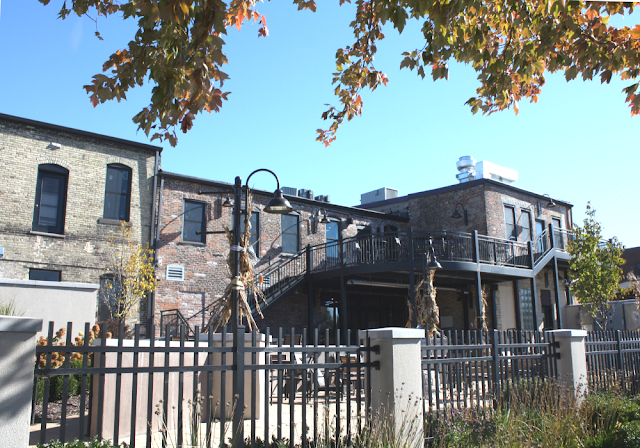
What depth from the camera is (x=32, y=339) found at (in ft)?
12.3

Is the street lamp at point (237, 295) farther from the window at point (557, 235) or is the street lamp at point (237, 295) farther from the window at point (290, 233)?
the window at point (557, 235)

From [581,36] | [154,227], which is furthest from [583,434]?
[154,227]

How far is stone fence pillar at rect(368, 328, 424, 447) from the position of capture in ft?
18.6

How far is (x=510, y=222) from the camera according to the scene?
24.1 metres

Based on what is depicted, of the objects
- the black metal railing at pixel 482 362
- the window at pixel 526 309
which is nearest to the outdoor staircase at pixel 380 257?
the window at pixel 526 309

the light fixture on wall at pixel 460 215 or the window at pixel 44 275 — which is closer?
the window at pixel 44 275

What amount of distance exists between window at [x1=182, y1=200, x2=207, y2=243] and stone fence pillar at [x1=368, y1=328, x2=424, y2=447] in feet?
44.6

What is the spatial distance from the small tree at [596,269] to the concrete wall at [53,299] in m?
15.5

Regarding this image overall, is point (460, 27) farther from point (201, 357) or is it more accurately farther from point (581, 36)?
point (201, 357)

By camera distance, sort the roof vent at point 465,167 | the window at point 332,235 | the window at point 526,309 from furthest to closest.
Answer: the roof vent at point 465,167 → the window at point 526,309 → the window at point 332,235

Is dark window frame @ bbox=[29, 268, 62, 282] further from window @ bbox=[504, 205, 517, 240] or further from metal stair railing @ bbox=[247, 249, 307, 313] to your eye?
window @ bbox=[504, 205, 517, 240]

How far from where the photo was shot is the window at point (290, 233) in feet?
69.7

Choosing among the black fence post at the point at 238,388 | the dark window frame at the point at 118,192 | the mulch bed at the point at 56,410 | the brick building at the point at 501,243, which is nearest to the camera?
the black fence post at the point at 238,388

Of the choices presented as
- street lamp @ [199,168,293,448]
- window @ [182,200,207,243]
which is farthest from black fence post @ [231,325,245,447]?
window @ [182,200,207,243]
